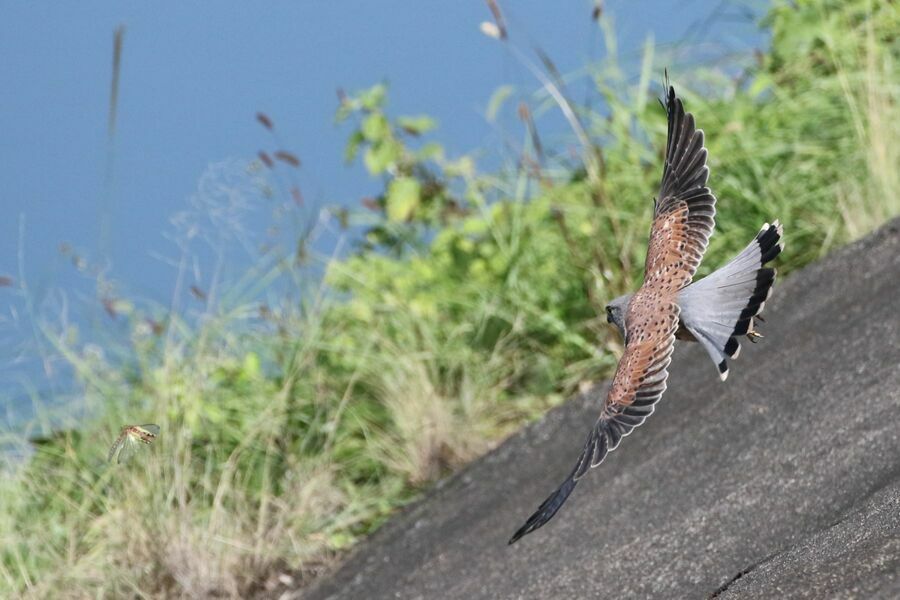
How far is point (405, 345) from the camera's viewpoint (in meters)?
5.20

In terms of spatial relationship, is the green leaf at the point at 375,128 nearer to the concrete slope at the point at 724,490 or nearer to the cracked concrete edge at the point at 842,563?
the concrete slope at the point at 724,490

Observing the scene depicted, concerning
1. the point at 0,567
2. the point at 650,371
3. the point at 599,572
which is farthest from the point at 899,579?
the point at 0,567

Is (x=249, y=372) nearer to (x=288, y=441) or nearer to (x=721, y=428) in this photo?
(x=288, y=441)

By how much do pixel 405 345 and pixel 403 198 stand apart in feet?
2.39

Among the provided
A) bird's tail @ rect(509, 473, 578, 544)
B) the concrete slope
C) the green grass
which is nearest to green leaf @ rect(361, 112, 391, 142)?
the green grass

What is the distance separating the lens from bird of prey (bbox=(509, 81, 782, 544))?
97.3 inches

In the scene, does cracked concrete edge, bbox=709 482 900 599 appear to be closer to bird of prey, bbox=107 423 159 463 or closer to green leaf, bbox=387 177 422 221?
bird of prey, bbox=107 423 159 463

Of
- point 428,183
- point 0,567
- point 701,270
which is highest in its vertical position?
point 428,183

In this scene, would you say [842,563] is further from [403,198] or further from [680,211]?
[403,198]

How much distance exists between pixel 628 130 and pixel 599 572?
2.57 meters

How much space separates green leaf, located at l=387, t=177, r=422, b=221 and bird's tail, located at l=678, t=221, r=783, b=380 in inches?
119

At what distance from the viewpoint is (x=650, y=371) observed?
2.61m

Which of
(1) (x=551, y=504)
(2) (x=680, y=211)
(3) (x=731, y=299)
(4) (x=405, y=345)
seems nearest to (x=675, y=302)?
(3) (x=731, y=299)

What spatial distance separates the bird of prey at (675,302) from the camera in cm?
247
